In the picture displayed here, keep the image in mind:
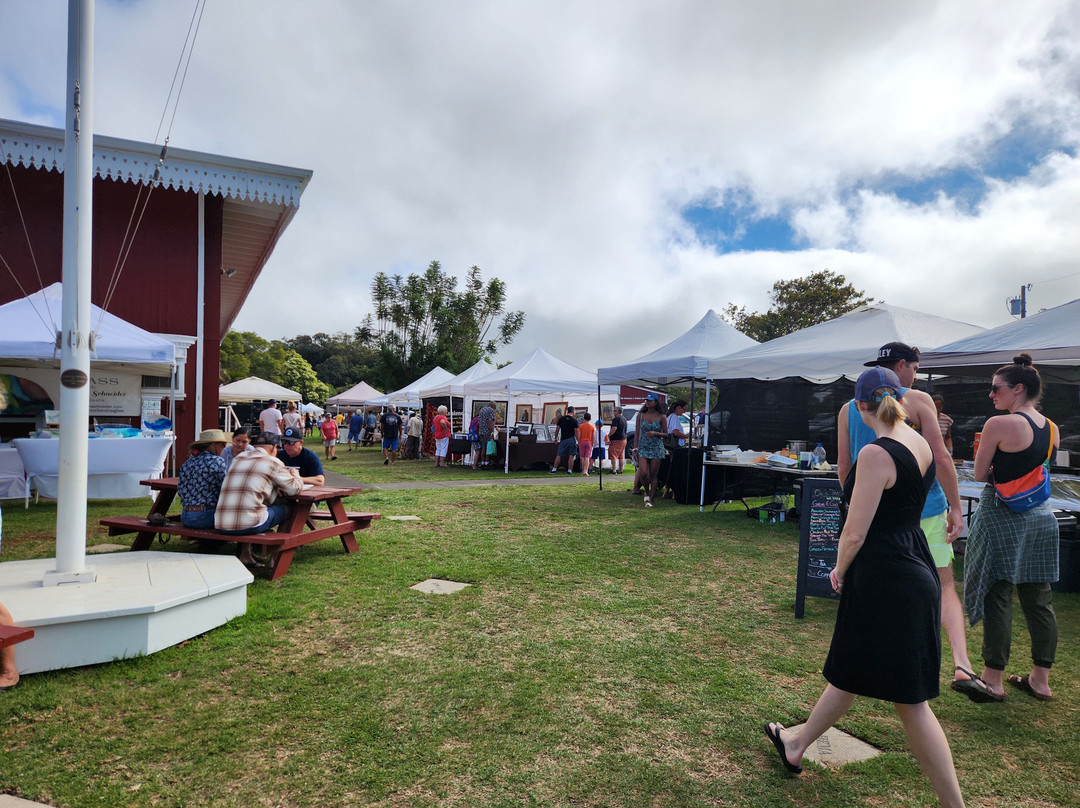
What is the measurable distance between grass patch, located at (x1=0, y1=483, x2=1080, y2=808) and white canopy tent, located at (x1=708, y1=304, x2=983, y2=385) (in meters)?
3.84

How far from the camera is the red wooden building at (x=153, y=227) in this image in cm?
907

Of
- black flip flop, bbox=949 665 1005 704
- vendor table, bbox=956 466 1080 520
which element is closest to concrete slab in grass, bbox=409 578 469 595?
black flip flop, bbox=949 665 1005 704

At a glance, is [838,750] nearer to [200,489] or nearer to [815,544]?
[815,544]

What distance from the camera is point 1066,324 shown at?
6730mm

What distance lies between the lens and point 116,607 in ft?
11.1

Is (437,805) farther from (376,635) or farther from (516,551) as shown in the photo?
(516,551)

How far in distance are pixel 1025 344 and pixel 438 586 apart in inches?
250

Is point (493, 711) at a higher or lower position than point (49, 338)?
lower

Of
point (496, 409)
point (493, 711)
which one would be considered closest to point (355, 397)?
point (496, 409)

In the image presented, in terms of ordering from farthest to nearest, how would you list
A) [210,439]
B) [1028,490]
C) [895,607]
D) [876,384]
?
[210,439] < [1028,490] < [876,384] < [895,607]

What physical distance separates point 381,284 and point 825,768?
33464mm

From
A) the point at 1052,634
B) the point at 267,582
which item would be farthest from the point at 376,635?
the point at 1052,634

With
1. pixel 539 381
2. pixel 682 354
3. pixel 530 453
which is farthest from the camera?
pixel 530 453

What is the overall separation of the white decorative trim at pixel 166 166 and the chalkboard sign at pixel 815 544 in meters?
8.50
